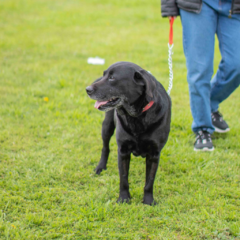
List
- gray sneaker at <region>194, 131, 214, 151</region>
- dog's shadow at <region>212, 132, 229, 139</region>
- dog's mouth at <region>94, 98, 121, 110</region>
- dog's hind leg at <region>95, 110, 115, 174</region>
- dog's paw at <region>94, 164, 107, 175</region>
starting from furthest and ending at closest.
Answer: dog's shadow at <region>212, 132, 229, 139</region>, gray sneaker at <region>194, 131, 214, 151</region>, dog's paw at <region>94, 164, 107, 175</region>, dog's hind leg at <region>95, 110, 115, 174</region>, dog's mouth at <region>94, 98, 121, 110</region>

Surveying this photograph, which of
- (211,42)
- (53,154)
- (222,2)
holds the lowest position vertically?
(53,154)

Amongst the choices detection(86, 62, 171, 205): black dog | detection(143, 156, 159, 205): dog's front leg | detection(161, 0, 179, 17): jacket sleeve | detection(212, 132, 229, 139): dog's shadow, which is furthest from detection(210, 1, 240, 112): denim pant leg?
detection(143, 156, 159, 205): dog's front leg

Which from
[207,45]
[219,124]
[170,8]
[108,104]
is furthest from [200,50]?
[108,104]

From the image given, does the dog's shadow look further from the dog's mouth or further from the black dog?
the dog's mouth

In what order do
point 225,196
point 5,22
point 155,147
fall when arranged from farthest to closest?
point 5,22, point 225,196, point 155,147

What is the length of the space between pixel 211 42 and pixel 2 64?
4.74 metres

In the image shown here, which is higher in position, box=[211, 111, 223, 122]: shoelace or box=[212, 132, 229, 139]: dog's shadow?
box=[211, 111, 223, 122]: shoelace

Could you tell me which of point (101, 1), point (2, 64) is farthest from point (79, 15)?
point (2, 64)

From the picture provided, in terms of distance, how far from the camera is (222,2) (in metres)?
3.40

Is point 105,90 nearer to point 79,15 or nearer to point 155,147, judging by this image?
point 155,147

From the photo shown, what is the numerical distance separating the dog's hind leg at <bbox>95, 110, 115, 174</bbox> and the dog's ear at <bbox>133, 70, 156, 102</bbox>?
826 millimetres

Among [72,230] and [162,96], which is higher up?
[162,96]

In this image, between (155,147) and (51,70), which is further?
(51,70)

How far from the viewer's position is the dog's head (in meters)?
2.49
